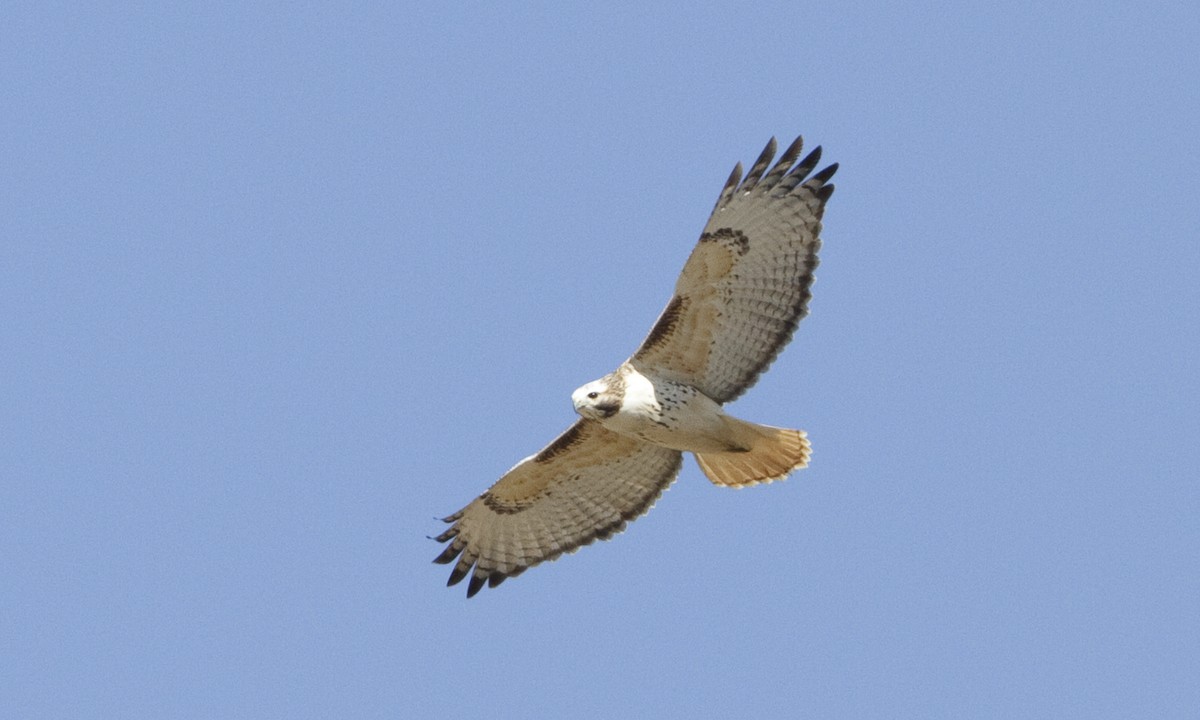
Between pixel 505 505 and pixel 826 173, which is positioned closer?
pixel 826 173

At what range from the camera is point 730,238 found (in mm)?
12469

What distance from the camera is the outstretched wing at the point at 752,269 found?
40.9 feet

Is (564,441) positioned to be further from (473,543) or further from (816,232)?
(816,232)

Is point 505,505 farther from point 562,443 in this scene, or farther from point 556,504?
point 562,443

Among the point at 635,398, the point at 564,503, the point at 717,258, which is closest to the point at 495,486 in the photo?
the point at 564,503

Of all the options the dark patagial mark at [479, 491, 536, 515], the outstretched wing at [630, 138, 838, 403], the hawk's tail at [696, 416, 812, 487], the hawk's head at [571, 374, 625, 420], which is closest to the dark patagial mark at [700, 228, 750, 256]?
the outstretched wing at [630, 138, 838, 403]

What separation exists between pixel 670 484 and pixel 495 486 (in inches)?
48.4

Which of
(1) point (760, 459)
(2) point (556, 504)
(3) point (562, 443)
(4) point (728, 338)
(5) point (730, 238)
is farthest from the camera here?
(2) point (556, 504)

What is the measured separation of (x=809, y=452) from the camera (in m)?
13.0

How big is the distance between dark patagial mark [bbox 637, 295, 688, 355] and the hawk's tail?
86 cm

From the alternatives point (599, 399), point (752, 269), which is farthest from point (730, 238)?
point (599, 399)

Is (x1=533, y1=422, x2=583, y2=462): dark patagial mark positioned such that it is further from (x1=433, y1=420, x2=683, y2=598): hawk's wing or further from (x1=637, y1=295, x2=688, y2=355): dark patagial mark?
(x1=637, y1=295, x2=688, y2=355): dark patagial mark

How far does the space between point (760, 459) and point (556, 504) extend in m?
1.58

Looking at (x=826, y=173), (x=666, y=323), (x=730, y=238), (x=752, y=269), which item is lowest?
(x=666, y=323)
